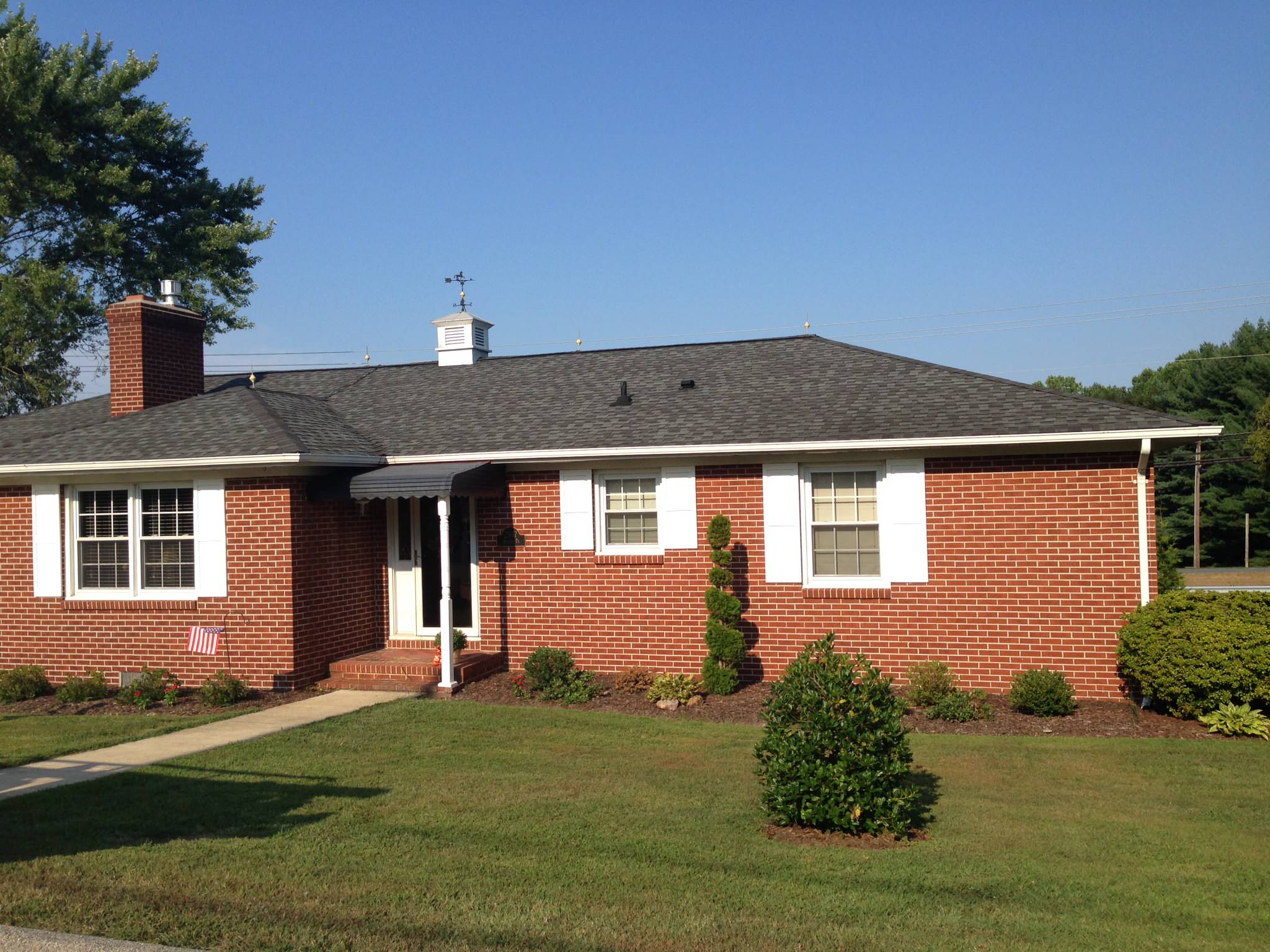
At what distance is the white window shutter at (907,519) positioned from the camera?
40.3 ft

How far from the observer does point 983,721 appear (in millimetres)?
11008

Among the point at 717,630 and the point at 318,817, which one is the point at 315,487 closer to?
the point at 717,630

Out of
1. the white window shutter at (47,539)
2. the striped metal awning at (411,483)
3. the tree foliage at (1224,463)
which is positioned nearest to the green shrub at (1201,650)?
the striped metal awning at (411,483)

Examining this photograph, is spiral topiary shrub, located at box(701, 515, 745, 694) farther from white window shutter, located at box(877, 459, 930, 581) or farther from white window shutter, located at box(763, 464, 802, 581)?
white window shutter, located at box(877, 459, 930, 581)

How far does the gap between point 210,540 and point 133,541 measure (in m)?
1.19

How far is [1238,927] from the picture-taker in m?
5.40

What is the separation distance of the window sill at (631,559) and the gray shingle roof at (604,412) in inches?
57.9

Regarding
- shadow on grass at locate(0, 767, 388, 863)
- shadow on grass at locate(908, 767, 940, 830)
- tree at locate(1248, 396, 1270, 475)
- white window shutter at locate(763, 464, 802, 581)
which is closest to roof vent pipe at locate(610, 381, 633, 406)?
white window shutter at locate(763, 464, 802, 581)

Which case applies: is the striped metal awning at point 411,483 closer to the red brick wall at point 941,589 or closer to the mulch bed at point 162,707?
the red brick wall at point 941,589

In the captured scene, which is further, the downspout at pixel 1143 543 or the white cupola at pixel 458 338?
the white cupola at pixel 458 338

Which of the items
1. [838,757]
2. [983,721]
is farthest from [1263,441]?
[838,757]

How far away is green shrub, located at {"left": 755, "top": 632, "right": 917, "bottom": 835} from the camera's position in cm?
688

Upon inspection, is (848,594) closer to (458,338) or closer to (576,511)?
(576,511)

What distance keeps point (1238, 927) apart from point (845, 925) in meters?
2.07
